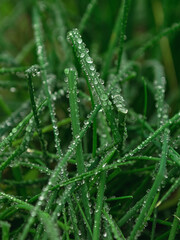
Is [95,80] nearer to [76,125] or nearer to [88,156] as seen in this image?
[76,125]

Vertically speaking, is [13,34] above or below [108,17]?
above

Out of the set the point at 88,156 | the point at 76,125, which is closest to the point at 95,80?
the point at 76,125

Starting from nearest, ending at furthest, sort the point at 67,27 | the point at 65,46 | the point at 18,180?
the point at 18,180 < the point at 65,46 < the point at 67,27

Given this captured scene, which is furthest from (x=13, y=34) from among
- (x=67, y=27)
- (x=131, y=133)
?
(x=131, y=133)

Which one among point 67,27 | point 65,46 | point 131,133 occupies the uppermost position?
point 67,27

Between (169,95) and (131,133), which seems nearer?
(131,133)

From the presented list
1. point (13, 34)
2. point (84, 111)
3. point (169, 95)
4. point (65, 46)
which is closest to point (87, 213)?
point (84, 111)

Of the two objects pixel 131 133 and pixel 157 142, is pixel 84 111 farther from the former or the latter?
pixel 157 142

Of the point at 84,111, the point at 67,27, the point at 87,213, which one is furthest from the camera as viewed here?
the point at 67,27

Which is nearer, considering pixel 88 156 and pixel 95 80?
pixel 95 80

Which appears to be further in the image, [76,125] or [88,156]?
[88,156]
